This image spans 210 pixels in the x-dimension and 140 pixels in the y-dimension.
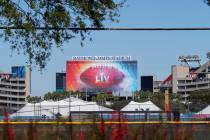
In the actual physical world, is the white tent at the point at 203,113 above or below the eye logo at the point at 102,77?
below

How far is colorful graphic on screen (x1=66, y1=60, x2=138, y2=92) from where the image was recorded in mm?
144250

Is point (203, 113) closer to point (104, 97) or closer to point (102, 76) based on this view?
point (102, 76)

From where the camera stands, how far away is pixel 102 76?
14475cm

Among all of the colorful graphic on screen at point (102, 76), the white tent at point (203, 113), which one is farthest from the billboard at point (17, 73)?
the white tent at point (203, 113)

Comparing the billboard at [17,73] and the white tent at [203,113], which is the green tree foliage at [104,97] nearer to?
the billboard at [17,73]

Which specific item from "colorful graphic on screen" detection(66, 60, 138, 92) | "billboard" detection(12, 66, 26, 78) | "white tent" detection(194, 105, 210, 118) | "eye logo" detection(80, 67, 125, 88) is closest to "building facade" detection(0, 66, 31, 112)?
"billboard" detection(12, 66, 26, 78)

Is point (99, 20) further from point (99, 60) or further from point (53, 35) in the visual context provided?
point (99, 60)

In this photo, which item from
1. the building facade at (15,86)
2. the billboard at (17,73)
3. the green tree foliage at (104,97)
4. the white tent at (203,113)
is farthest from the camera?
the building facade at (15,86)

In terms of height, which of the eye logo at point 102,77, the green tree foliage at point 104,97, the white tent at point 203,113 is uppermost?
the eye logo at point 102,77

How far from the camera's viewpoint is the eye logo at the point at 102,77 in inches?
5679

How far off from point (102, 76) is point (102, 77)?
0.24 m

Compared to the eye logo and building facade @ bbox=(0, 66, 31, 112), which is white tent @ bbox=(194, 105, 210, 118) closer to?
the eye logo

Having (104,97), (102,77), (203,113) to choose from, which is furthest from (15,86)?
(203,113)

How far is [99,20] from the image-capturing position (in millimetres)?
14648
